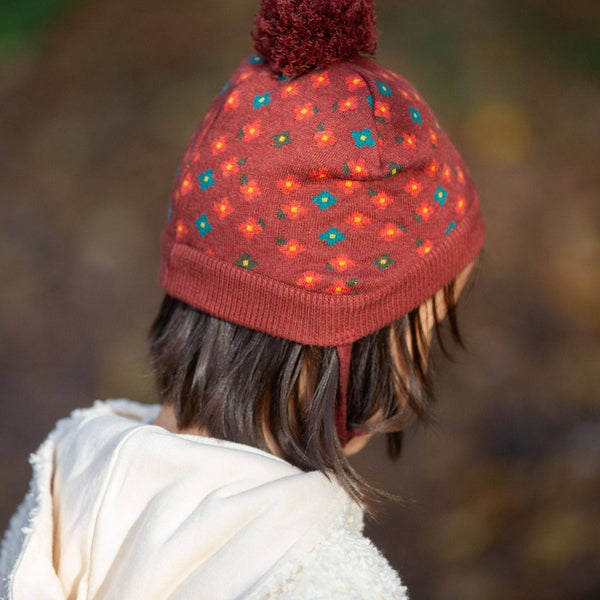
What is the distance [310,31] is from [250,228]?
364 mm

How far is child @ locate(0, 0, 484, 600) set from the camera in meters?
1.23

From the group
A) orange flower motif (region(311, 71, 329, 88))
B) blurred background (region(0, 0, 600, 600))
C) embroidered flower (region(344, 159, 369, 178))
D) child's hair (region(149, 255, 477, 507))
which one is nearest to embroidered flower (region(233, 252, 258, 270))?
child's hair (region(149, 255, 477, 507))

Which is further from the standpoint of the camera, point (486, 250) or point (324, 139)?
point (486, 250)

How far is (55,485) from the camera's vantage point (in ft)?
4.61

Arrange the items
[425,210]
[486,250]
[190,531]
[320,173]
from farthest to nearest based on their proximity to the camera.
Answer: [486,250] < [425,210] < [320,173] < [190,531]

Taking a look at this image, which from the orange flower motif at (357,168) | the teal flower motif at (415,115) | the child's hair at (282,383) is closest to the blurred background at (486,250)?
the child's hair at (282,383)

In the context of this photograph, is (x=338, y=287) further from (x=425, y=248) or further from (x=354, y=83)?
(x=354, y=83)

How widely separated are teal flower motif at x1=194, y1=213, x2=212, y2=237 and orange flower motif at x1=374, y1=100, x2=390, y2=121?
0.35 metres

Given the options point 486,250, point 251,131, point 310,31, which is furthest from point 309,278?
point 486,250

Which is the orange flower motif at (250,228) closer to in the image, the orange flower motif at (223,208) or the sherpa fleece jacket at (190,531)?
the orange flower motif at (223,208)

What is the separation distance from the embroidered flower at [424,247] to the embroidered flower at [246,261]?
30cm

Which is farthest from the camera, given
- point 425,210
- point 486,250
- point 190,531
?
point 486,250

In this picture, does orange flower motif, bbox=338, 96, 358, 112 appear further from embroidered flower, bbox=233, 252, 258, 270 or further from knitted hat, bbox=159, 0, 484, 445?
embroidered flower, bbox=233, 252, 258, 270

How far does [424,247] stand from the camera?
4.71ft
